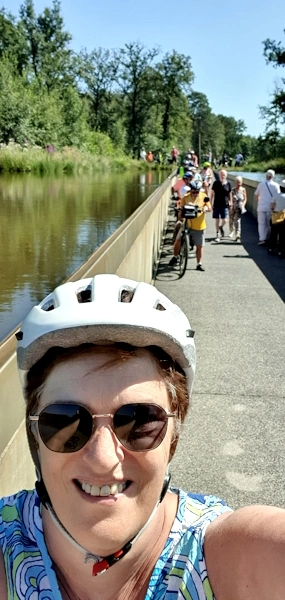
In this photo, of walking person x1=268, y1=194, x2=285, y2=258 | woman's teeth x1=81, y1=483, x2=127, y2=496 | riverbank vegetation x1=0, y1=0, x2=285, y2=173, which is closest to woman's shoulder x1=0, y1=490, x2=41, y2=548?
woman's teeth x1=81, y1=483, x2=127, y2=496

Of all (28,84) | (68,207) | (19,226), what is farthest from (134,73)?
(19,226)

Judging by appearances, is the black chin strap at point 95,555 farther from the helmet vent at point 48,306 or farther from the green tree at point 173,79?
the green tree at point 173,79

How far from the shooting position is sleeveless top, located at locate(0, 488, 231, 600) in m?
1.39

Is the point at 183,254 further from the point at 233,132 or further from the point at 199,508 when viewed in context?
the point at 233,132

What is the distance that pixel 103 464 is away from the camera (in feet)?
4.68

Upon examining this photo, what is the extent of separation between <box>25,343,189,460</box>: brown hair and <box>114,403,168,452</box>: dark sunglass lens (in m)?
0.09

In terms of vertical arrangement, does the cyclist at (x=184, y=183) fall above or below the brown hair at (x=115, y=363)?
below

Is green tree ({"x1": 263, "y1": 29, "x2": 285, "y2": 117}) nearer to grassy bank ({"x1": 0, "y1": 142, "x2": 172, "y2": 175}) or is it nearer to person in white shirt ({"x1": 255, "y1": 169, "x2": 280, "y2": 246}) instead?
grassy bank ({"x1": 0, "y1": 142, "x2": 172, "y2": 175})

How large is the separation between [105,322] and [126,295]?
167 millimetres

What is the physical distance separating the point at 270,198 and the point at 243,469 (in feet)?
39.1

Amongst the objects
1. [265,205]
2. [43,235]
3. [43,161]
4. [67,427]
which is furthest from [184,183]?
[43,161]

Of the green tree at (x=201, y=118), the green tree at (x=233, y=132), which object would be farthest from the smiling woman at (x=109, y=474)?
the green tree at (x=233, y=132)

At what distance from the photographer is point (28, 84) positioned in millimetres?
64250

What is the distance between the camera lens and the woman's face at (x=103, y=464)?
143cm
